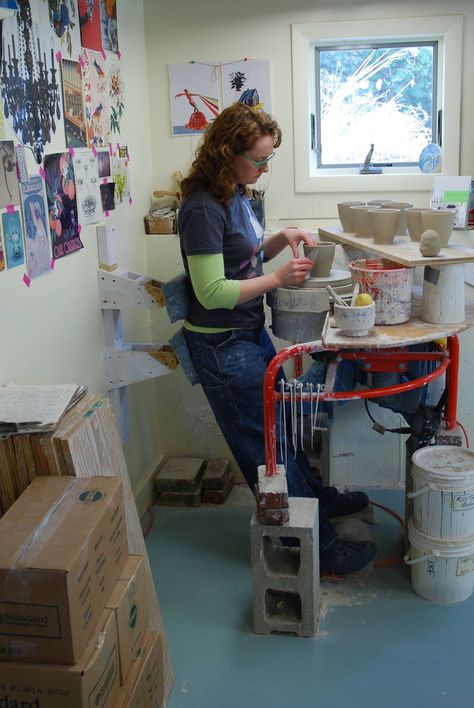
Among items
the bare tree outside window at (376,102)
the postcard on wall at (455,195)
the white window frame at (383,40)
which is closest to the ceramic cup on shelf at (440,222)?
the postcard on wall at (455,195)

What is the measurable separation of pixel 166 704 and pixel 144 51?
8.42 ft

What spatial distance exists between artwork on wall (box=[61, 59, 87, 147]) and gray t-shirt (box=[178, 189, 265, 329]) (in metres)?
0.42

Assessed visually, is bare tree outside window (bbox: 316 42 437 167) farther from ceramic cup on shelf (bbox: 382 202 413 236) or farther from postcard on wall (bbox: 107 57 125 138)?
postcard on wall (bbox: 107 57 125 138)

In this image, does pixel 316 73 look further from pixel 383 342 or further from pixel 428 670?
pixel 428 670

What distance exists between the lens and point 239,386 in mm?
2604

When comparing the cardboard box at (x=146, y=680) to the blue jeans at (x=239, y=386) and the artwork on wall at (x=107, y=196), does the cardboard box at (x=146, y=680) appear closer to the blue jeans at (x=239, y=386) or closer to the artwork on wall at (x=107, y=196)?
the blue jeans at (x=239, y=386)

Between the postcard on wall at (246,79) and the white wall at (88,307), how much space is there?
0.36 m

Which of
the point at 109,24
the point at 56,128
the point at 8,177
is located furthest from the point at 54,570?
the point at 109,24

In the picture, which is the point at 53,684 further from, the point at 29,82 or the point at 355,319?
the point at 29,82

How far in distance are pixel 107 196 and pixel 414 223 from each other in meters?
1.11

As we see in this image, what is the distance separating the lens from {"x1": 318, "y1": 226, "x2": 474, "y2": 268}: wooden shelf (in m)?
2.26

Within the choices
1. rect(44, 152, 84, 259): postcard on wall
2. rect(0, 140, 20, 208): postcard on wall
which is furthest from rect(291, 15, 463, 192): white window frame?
rect(0, 140, 20, 208): postcard on wall

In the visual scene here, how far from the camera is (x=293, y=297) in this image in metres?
2.61

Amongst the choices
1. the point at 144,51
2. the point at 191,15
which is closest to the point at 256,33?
the point at 191,15
